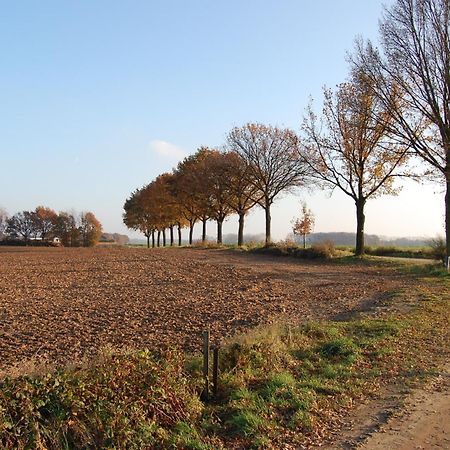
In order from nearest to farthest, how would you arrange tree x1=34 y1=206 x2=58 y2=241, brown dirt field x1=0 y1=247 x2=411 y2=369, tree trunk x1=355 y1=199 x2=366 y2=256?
brown dirt field x1=0 y1=247 x2=411 y2=369
tree trunk x1=355 y1=199 x2=366 y2=256
tree x1=34 y1=206 x2=58 y2=241

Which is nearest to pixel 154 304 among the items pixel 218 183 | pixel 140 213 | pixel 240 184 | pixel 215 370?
pixel 215 370

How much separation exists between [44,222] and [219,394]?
4454 inches

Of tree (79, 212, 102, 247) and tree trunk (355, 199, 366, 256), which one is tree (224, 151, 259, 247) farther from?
tree (79, 212, 102, 247)

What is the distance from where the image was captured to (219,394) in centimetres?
689

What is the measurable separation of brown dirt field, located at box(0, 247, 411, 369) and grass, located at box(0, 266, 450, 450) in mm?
2220

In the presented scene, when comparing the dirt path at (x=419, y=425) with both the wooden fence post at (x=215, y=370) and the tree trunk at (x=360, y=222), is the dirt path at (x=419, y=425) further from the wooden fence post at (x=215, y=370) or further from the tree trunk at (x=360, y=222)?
the tree trunk at (x=360, y=222)

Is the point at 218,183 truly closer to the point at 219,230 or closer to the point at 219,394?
the point at 219,230

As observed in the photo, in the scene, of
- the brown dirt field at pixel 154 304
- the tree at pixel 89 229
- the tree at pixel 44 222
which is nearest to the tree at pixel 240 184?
the brown dirt field at pixel 154 304

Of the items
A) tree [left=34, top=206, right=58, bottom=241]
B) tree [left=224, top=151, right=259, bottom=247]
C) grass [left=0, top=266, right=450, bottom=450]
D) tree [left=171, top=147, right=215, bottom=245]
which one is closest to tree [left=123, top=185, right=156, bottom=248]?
tree [left=171, top=147, right=215, bottom=245]

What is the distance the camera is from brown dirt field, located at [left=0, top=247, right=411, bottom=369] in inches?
397

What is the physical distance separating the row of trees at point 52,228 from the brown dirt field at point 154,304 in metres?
78.5

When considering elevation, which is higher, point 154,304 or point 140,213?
point 140,213

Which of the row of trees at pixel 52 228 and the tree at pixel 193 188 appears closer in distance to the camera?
the tree at pixel 193 188

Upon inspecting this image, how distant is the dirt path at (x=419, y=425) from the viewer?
532 cm
